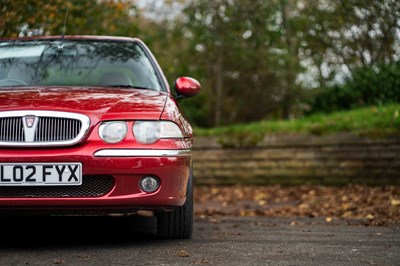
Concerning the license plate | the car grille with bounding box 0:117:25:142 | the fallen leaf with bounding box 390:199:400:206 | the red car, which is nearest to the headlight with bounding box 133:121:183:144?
the red car

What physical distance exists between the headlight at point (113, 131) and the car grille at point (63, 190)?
0.23m

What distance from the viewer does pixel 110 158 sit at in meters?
4.61

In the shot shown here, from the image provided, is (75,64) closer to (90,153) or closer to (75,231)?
(75,231)

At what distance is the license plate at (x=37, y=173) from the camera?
4.55 metres

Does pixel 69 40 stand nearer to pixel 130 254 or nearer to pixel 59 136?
pixel 59 136

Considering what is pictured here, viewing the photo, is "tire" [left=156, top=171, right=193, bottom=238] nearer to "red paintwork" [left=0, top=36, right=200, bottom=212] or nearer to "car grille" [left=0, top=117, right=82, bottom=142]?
"red paintwork" [left=0, top=36, right=200, bottom=212]

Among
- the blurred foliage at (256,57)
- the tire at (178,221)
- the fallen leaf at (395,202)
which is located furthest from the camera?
the blurred foliage at (256,57)

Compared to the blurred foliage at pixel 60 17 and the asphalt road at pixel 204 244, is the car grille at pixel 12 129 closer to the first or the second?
the asphalt road at pixel 204 244

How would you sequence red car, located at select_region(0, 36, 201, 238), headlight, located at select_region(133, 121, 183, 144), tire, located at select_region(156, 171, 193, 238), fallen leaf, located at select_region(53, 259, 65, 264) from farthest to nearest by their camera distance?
tire, located at select_region(156, 171, 193, 238) → headlight, located at select_region(133, 121, 183, 144) → red car, located at select_region(0, 36, 201, 238) → fallen leaf, located at select_region(53, 259, 65, 264)

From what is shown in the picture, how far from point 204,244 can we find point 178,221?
0.30 m

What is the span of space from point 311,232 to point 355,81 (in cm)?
712

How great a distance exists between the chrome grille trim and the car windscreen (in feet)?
3.29

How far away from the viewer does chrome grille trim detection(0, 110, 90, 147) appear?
15.2 feet

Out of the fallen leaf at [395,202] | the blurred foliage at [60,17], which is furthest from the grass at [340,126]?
the blurred foliage at [60,17]
